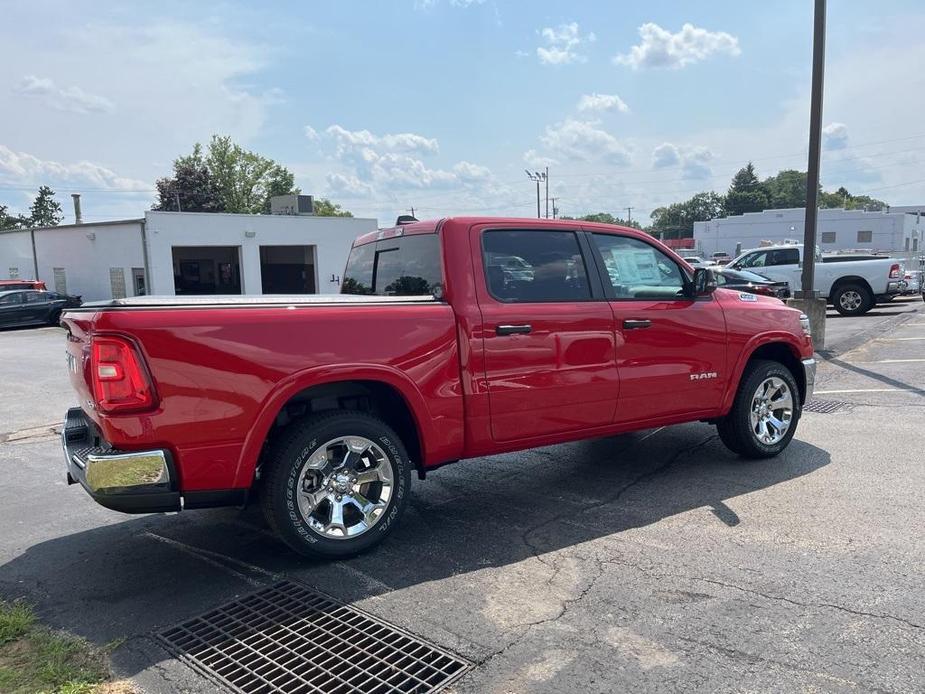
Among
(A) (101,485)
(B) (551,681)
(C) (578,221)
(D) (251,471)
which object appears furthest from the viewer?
(C) (578,221)

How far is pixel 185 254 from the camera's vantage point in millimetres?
34500

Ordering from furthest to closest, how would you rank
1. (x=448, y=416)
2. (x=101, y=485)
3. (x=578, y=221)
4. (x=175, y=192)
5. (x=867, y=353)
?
(x=175, y=192) → (x=867, y=353) → (x=578, y=221) → (x=448, y=416) → (x=101, y=485)

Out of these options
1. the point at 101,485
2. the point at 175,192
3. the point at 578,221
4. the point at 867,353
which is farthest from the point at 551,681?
the point at 175,192

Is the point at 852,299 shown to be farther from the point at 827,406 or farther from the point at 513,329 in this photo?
the point at 513,329

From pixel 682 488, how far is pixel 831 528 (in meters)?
1.08

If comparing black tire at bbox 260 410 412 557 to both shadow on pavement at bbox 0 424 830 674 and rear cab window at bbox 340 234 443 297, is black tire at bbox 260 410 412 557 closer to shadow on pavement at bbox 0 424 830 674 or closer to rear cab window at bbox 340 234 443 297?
shadow on pavement at bbox 0 424 830 674

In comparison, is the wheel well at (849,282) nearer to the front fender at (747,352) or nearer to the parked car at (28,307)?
the front fender at (747,352)

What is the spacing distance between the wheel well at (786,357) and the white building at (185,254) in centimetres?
2644

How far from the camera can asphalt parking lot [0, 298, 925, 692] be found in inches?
119

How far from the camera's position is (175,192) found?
6812 centimetres

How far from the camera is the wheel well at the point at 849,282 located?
1900 cm

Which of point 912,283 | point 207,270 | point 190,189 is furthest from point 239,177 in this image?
point 912,283

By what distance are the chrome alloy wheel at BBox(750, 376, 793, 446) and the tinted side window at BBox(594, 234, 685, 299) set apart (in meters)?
1.24

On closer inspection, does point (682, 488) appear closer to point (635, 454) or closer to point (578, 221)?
point (635, 454)
